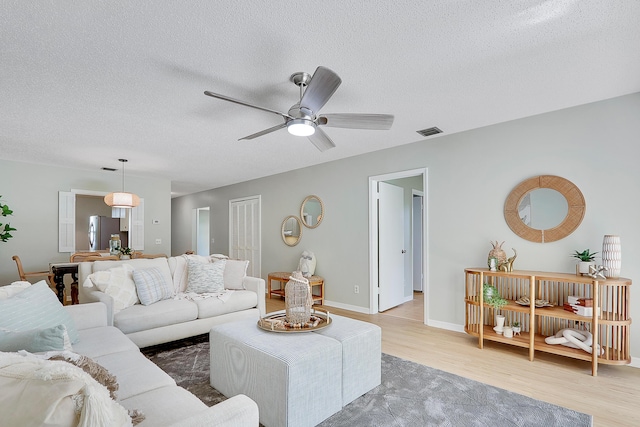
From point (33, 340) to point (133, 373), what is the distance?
1.57 feet

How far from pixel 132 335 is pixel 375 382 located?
2.24 meters

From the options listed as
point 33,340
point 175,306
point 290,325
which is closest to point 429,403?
point 290,325

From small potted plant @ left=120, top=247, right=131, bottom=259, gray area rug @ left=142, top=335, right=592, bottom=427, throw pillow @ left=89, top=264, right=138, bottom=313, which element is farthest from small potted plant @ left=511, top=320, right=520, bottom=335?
small potted plant @ left=120, top=247, right=131, bottom=259

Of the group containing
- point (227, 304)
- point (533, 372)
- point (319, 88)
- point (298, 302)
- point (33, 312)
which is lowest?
point (533, 372)

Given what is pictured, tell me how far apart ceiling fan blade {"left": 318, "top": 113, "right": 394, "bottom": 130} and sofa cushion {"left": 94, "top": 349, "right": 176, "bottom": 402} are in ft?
6.51

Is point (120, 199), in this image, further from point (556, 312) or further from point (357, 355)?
point (556, 312)

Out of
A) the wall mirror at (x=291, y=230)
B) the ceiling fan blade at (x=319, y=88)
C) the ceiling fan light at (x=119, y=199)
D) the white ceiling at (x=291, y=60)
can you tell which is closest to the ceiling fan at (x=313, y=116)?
the ceiling fan blade at (x=319, y=88)

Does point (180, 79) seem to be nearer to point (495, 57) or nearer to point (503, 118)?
point (495, 57)

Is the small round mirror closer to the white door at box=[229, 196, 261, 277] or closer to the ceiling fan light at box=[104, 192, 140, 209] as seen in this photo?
the white door at box=[229, 196, 261, 277]

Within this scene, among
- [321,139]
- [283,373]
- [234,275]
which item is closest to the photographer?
[283,373]

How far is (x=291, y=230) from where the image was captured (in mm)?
6074

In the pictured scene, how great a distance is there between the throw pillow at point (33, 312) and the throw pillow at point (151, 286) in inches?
47.6

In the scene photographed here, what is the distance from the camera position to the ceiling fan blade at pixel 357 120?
95.7 inches

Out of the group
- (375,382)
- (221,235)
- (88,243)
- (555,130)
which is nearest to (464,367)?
(375,382)
